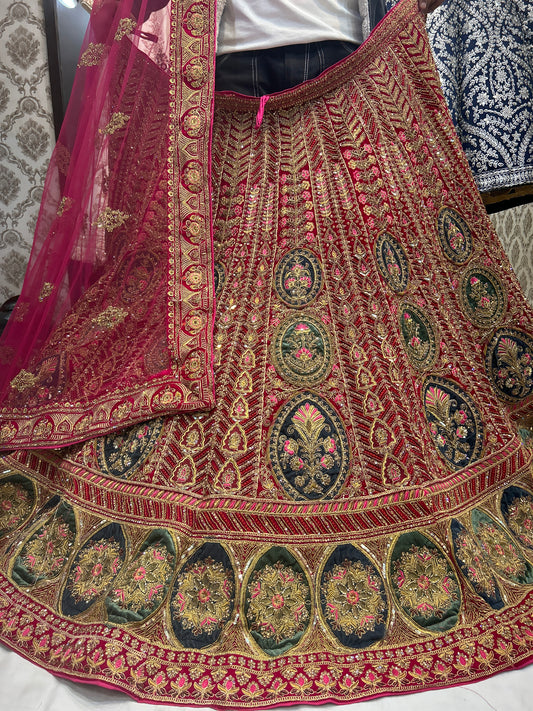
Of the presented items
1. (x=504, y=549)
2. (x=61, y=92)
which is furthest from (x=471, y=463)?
(x=61, y=92)

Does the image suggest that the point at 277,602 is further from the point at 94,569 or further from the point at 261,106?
the point at 261,106

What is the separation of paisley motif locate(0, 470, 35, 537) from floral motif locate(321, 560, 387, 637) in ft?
2.09

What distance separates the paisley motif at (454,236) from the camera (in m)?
1.22

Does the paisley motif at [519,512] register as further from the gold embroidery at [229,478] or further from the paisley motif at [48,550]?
the paisley motif at [48,550]

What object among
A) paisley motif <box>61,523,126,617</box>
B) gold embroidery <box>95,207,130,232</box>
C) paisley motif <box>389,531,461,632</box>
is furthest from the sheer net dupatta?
paisley motif <box>389,531,461,632</box>

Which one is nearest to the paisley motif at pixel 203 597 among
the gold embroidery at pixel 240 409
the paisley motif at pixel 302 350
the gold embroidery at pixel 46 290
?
the gold embroidery at pixel 240 409

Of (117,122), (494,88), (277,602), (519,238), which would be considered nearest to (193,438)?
(277,602)

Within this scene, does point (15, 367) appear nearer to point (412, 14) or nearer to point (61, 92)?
point (412, 14)

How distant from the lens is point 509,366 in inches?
47.3

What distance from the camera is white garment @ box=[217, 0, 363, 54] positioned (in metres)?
1.11

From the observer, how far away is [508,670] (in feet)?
2.36

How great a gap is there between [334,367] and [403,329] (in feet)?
0.58

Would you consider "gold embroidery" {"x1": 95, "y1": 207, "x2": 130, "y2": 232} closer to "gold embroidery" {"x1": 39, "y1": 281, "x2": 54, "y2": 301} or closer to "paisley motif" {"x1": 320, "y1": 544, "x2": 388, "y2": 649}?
"gold embroidery" {"x1": 39, "y1": 281, "x2": 54, "y2": 301}

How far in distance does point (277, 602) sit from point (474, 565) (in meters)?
0.32
